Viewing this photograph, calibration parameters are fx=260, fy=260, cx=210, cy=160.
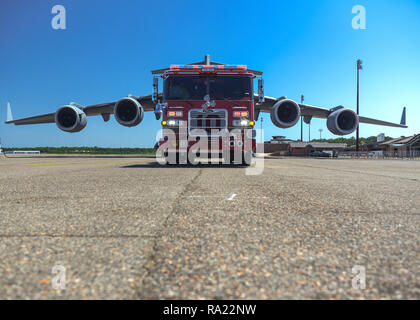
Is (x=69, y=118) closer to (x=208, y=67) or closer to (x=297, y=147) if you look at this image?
(x=208, y=67)

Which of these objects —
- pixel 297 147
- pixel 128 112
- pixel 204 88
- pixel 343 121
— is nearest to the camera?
pixel 204 88

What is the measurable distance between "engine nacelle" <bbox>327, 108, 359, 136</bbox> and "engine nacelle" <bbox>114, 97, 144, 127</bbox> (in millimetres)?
7938

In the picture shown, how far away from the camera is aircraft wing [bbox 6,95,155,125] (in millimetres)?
14898

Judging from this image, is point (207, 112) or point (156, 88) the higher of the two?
point (156, 88)

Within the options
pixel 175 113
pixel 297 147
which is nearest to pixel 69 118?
pixel 175 113

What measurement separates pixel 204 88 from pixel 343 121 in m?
7.20

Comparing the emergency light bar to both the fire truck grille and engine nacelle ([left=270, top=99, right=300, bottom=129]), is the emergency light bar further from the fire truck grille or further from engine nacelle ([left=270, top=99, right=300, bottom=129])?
engine nacelle ([left=270, top=99, right=300, bottom=129])

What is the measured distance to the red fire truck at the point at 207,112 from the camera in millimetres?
6348

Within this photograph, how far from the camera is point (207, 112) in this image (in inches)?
254

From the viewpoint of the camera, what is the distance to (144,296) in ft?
2.40

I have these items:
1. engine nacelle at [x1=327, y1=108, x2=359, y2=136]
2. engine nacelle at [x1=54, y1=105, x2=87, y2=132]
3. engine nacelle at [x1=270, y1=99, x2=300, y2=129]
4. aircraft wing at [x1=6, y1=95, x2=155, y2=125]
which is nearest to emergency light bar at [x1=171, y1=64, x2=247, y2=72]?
engine nacelle at [x1=270, y1=99, x2=300, y2=129]

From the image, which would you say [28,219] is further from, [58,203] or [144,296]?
[144,296]

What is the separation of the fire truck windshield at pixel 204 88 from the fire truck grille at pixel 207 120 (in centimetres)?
42

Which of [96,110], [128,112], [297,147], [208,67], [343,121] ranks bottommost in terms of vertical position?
[297,147]
